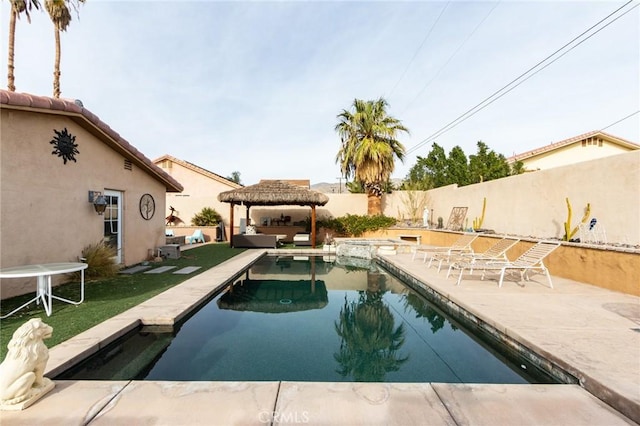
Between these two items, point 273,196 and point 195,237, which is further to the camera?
point 195,237

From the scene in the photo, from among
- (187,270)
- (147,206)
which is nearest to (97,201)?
(147,206)

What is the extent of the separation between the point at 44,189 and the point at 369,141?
1428cm

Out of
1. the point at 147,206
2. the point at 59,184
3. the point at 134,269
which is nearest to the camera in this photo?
the point at 59,184

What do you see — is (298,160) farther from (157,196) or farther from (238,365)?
(238,365)

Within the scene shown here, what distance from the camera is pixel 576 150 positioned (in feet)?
71.6

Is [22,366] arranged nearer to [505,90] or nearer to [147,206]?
[147,206]

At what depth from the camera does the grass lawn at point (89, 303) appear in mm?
4246

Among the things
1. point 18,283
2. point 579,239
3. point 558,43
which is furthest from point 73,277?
point 558,43

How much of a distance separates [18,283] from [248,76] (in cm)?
1287

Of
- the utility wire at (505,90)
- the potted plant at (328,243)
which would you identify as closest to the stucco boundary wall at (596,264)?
the potted plant at (328,243)

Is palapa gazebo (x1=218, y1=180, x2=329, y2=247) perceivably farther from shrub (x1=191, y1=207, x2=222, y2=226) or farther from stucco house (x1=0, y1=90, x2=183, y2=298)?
stucco house (x1=0, y1=90, x2=183, y2=298)

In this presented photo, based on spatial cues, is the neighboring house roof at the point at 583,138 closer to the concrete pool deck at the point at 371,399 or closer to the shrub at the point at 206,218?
the concrete pool deck at the point at 371,399

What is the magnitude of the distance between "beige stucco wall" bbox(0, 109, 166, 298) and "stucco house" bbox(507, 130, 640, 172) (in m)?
24.8

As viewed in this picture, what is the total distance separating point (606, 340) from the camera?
12.3 feet
